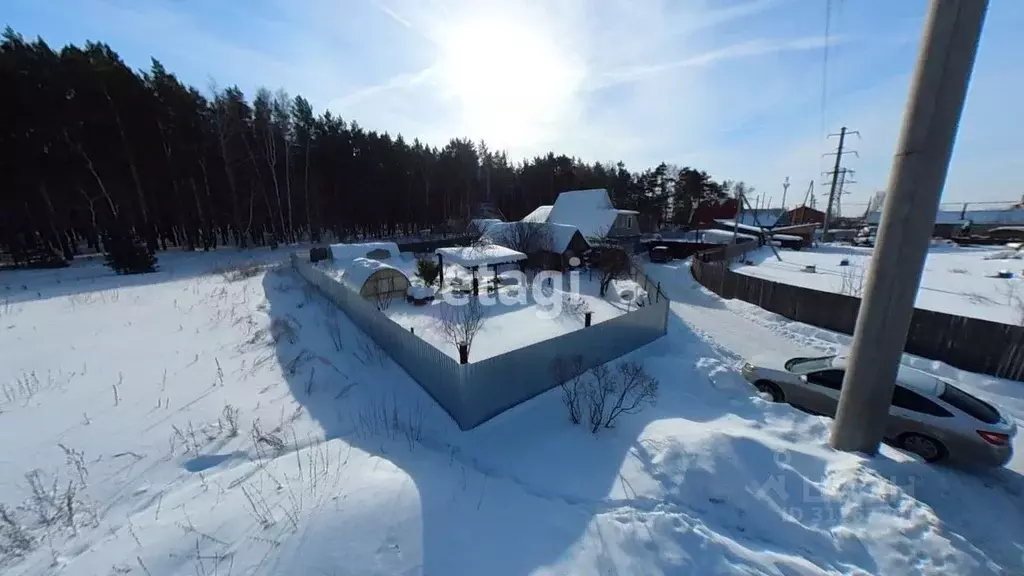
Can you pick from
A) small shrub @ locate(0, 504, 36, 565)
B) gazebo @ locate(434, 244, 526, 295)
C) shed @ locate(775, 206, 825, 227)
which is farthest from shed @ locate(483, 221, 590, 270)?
shed @ locate(775, 206, 825, 227)

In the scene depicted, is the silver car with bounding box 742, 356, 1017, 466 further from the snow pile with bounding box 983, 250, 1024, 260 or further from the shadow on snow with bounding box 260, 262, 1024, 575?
the snow pile with bounding box 983, 250, 1024, 260

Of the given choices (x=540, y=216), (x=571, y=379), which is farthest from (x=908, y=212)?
(x=540, y=216)

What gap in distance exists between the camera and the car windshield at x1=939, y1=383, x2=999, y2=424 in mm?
5656

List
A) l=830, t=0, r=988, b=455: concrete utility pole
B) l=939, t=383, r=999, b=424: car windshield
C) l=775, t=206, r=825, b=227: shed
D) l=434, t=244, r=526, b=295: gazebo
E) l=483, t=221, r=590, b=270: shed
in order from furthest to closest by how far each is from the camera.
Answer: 1. l=775, t=206, r=825, b=227: shed
2. l=483, t=221, r=590, b=270: shed
3. l=434, t=244, r=526, b=295: gazebo
4. l=939, t=383, r=999, b=424: car windshield
5. l=830, t=0, r=988, b=455: concrete utility pole

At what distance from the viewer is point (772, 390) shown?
7648 mm

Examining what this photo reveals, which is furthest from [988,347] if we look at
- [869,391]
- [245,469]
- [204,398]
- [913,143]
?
[204,398]

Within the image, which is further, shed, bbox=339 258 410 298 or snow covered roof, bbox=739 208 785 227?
snow covered roof, bbox=739 208 785 227

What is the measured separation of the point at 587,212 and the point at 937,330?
2715cm

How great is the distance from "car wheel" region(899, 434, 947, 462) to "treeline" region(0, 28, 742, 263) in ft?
102

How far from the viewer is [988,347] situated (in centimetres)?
924

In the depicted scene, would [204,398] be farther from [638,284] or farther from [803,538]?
[638,284]

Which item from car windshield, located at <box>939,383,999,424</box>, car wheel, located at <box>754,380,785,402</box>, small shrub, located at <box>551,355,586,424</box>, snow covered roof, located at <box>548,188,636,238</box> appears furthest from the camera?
snow covered roof, located at <box>548,188,636,238</box>

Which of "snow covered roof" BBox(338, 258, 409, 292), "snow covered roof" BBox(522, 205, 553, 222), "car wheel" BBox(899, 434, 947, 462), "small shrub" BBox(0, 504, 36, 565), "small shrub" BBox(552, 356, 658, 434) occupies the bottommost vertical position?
"car wheel" BBox(899, 434, 947, 462)

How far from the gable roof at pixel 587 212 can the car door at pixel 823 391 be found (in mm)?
26192
